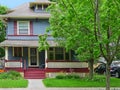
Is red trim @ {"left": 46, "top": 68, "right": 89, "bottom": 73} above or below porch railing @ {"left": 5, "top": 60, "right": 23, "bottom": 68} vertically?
below

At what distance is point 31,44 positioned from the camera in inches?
1372

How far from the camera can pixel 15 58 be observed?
36.7 meters

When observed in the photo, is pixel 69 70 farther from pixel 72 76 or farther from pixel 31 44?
pixel 31 44

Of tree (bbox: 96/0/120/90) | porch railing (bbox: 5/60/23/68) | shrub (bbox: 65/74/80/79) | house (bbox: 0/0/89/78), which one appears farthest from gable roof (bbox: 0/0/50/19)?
tree (bbox: 96/0/120/90)

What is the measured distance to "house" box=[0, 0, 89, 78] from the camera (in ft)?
114

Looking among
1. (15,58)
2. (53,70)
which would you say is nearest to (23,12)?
(15,58)

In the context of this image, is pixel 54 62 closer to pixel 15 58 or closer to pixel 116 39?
pixel 15 58

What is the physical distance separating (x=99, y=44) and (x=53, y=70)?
55.2 feet

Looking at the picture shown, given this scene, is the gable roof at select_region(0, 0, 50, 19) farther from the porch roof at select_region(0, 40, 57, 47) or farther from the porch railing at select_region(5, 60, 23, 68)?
the porch railing at select_region(5, 60, 23, 68)

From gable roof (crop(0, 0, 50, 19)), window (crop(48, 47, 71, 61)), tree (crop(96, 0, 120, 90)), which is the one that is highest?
gable roof (crop(0, 0, 50, 19))

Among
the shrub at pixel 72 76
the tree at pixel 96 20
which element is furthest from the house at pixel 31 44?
the tree at pixel 96 20

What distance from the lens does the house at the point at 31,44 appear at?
114 ft

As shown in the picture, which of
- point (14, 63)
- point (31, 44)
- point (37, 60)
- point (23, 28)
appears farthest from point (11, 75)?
point (23, 28)

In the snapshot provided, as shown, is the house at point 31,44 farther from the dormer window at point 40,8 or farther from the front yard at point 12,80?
the front yard at point 12,80
